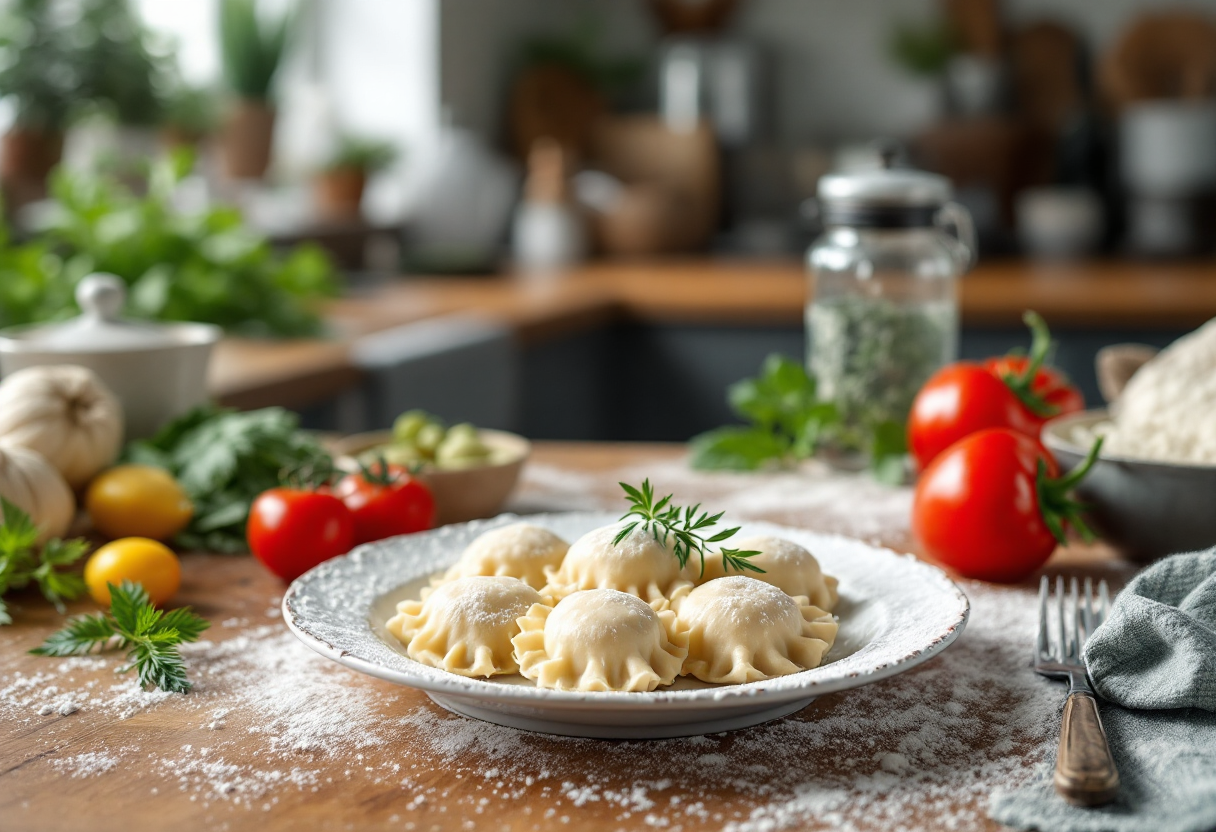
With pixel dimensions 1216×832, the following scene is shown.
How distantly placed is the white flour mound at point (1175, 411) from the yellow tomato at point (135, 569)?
2.33 ft

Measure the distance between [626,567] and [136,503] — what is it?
486 mm

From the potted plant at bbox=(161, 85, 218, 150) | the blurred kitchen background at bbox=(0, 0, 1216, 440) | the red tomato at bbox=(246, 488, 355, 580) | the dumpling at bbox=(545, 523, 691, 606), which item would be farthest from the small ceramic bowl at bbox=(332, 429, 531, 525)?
the potted plant at bbox=(161, 85, 218, 150)

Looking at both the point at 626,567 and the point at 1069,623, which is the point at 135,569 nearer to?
the point at 626,567

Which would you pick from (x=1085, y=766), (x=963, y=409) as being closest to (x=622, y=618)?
(x=1085, y=766)

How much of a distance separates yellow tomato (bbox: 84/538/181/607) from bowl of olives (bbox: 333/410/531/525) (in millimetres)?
208

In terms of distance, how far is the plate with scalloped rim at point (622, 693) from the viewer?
0.60m

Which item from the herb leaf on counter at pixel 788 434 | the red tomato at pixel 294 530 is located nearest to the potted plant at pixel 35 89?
the herb leaf on counter at pixel 788 434

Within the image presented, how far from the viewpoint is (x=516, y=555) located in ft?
2.54

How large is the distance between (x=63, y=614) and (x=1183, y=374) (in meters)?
0.84

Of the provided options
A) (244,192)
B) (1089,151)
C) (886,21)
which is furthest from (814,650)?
(886,21)

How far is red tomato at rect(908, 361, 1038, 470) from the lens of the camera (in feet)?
3.76

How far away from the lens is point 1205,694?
0.66m

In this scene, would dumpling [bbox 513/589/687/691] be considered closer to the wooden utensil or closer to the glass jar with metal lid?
the glass jar with metal lid

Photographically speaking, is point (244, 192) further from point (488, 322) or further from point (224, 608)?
point (224, 608)
